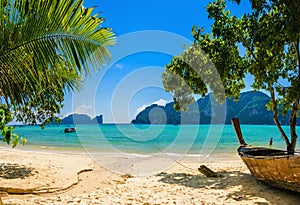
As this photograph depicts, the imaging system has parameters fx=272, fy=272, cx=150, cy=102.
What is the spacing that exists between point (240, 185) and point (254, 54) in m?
4.47

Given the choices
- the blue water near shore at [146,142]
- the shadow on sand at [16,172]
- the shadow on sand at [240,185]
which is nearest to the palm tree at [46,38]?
the shadow on sand at [240,185]

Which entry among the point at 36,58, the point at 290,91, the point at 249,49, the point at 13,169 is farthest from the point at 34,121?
the point at 290,91

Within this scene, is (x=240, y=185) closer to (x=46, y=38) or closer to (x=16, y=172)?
(x=46, y=38)

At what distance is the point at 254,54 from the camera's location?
365 inches

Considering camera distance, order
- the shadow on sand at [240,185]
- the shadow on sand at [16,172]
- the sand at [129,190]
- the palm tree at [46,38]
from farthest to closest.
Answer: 1. the shadow on sand at [16,172]
2. the sand at [129,190]
3. the shadow on sand at [240,185]
4. the palm tree at [46,38]

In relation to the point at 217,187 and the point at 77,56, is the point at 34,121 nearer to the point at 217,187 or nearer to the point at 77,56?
the point at 217,187

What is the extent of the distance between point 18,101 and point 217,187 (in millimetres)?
5811

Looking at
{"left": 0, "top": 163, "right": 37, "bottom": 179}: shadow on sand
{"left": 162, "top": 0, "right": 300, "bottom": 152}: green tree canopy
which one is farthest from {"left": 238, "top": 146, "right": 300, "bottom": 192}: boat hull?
{"left": 0, "top": 163, "right": 37, "bottom": 179}: shadow on sand

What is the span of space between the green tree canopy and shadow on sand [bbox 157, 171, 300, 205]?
2.36 metres

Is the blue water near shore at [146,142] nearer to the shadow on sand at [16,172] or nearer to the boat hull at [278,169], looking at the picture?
the shadow on sand at [16,172]

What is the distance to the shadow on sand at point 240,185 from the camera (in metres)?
5.77

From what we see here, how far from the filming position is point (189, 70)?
32.8 ft

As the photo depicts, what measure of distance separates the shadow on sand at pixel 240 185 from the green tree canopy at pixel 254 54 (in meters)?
2.36

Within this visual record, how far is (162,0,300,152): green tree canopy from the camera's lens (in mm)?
7406
